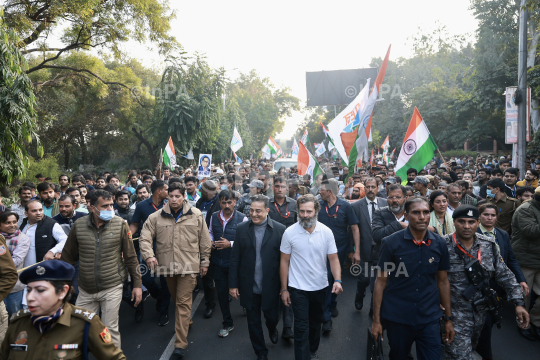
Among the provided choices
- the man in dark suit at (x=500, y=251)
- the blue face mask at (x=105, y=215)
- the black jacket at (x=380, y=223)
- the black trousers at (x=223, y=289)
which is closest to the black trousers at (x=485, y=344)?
the man in dark suit at (x=500, y=251)

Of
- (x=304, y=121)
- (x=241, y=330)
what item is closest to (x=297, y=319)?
(x=241, y=330)

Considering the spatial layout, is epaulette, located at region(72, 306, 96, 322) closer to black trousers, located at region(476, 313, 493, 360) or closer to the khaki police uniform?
the khaki police uniform

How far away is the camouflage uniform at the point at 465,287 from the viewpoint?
339 cm

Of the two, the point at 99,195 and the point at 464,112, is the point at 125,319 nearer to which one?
the point at 99,195

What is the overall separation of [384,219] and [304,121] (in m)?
66.6

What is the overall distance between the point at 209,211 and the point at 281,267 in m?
2.20

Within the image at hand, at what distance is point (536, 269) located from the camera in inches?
184

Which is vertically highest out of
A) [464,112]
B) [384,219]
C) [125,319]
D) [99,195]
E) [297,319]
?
[464,112]

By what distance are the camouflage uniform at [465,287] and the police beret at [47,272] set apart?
322 centimetres

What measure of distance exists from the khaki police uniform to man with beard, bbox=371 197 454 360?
2.26 meters

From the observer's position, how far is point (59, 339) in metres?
2.15

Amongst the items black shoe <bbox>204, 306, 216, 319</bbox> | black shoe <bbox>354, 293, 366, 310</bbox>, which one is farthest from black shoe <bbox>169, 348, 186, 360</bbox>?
black shoe <bbox>354, 293, 366, 310</bbox>

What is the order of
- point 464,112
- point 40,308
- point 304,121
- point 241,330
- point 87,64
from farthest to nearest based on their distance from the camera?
point 304,121, point 464,112, point 87,64, point 241,330, point 40,308

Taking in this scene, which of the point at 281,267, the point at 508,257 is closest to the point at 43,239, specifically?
the point at 281,267
